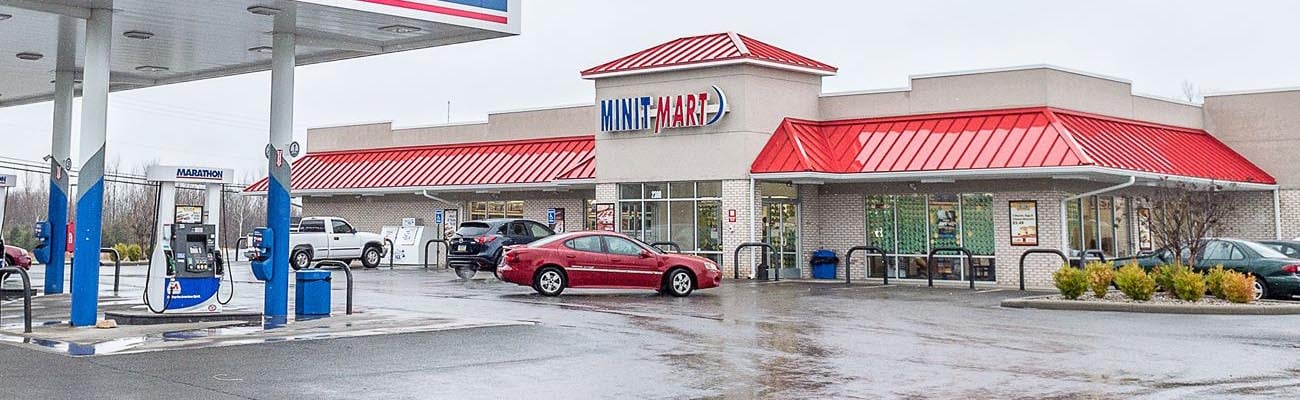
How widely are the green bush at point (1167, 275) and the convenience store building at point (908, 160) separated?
4312mm

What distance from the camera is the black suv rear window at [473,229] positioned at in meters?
30.1

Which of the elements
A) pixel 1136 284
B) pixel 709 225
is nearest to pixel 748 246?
pixel 709 225

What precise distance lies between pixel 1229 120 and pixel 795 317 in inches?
817

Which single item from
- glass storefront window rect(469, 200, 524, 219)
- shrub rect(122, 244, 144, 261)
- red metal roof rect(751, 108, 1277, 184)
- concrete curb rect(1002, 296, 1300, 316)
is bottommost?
concrete curb rect(1002, 296, 1300, 316)

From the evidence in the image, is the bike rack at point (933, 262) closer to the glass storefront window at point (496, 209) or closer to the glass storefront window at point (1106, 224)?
the glass storefront window at point (1106, 224)

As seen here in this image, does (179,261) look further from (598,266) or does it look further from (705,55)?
(705,55)

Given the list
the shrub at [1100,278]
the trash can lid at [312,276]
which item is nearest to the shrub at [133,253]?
the trash can lid at [312,276]

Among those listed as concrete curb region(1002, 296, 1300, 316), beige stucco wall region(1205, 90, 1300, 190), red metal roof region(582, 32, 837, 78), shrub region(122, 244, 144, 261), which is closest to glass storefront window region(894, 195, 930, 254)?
red metal roof region(582, 32, 837, 78)

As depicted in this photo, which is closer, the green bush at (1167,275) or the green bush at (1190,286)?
the green bush at (1190,286)

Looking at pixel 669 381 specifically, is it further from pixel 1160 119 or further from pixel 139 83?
pixel 1160 119

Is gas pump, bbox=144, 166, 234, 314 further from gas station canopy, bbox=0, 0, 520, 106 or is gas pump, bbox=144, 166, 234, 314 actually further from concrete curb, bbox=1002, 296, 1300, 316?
concrete curb, bbox=1002, 296, 1300, 316

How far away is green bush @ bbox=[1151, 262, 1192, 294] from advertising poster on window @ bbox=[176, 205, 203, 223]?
52.4ft

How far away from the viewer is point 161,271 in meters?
15.8

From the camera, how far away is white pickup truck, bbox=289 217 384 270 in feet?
112
